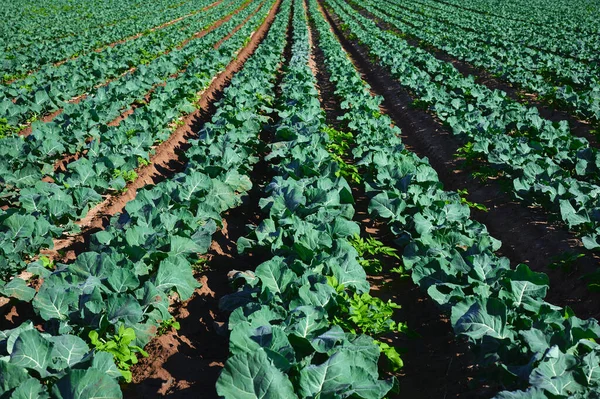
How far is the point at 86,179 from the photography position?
6477 mm

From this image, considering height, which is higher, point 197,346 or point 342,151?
point 342,151

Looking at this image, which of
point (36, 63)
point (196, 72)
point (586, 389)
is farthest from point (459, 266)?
point (36, 63)

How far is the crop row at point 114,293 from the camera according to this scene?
122 inches

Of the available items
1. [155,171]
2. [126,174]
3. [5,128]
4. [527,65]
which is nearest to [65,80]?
[5,128]

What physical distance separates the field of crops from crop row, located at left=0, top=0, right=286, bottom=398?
18 millimetres

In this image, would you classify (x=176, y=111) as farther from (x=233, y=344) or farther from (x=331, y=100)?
(x=233, y=344)

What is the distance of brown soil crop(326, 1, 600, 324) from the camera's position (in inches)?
208

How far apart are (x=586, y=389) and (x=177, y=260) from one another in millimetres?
3567

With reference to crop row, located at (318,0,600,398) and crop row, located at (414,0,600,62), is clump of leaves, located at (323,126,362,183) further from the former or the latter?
crop row, located at (414,0,600,62)

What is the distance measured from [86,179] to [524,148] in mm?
7196

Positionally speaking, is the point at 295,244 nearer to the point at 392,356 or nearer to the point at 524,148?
the point at 392,356

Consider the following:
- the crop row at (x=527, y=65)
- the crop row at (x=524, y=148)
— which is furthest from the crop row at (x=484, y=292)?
the crop row at (x=527, y=65)

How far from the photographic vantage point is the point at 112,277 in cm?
401

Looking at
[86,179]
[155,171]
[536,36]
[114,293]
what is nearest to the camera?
[114,293]
